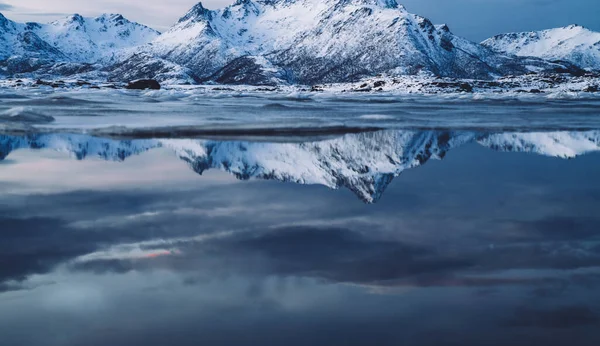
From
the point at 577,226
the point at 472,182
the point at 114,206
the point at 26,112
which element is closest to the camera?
the point at 577,226

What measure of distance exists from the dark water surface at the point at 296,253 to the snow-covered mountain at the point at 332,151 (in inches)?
4.8

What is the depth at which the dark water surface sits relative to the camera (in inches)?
180

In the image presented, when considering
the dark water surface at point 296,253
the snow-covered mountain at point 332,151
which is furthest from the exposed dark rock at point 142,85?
the dark water surface at point 296,253

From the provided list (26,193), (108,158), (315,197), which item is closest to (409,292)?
(315,197)

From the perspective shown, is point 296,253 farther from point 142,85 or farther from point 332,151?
point 142,85

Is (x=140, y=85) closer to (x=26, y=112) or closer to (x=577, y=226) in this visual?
(x=26, y=112)

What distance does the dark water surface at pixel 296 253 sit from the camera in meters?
4.58

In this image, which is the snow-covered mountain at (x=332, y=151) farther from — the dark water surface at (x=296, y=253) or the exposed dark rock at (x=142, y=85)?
the exposed dark rock at (x=142, y=85)

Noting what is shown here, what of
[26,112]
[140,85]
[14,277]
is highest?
[14,277]

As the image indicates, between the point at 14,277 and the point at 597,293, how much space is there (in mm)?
5060

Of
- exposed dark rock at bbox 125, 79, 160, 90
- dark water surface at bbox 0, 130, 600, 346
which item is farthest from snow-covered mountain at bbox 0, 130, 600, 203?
exposed dark rock at bbox 125, 79, 160, 90

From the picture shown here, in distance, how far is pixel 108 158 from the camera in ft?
42.3

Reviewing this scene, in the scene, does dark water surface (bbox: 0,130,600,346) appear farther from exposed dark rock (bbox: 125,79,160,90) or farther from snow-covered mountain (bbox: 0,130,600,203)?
exposed dark rock (bbox: 125,79,160,90)

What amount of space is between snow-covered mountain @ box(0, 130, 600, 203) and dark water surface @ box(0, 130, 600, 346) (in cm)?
12
